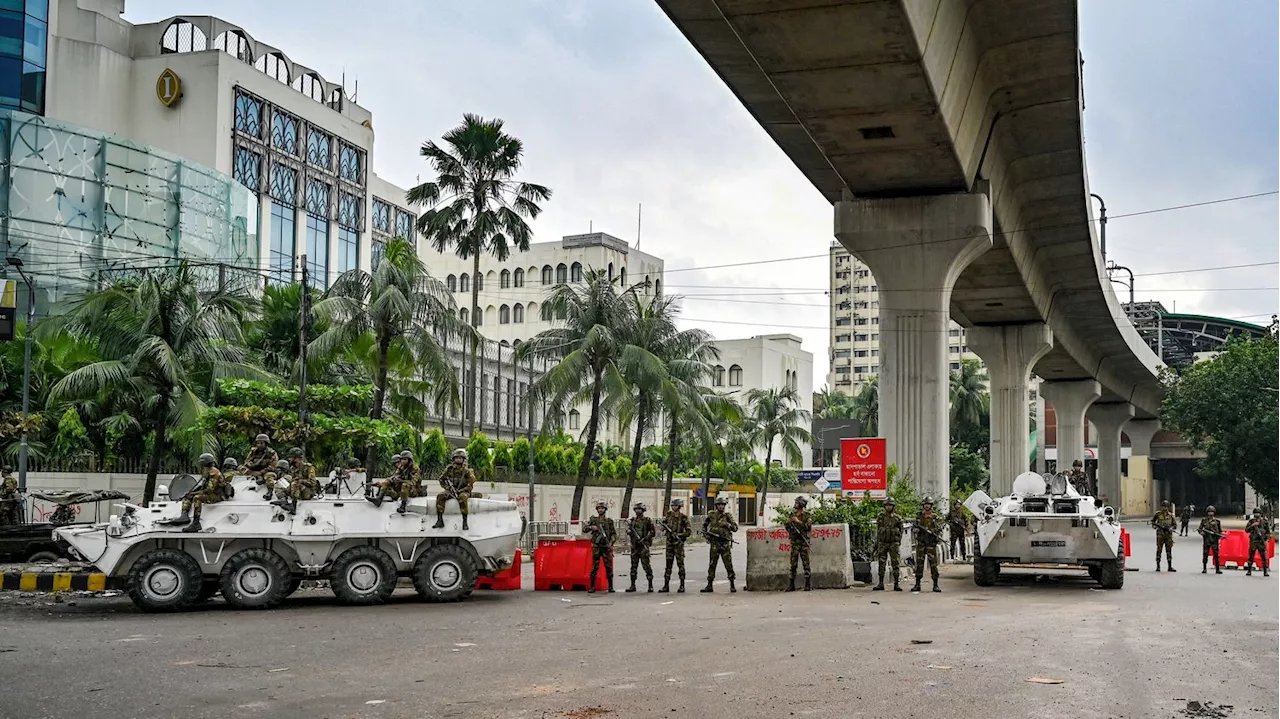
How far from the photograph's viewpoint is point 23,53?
5153cm

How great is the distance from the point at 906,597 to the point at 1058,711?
34.9 feet

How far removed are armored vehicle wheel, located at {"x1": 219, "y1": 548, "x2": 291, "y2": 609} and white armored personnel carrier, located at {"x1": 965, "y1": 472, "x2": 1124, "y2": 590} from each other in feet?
36.4

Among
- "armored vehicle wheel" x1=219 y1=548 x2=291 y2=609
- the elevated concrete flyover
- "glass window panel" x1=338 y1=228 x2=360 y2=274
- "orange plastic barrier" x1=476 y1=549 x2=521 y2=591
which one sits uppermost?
"glass window panel" x1=338 y1=228 x2=360 y2=274

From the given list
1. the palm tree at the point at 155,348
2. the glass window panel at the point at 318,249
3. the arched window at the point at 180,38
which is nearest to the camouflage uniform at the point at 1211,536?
the palm tree at the point at 155,348

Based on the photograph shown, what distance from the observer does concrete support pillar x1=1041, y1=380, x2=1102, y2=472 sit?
60.7 m

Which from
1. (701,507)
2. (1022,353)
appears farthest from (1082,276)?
(701,507)

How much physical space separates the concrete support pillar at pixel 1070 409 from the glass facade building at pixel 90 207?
125 ft

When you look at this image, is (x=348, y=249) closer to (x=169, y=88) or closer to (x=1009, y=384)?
(x=169, y=88)

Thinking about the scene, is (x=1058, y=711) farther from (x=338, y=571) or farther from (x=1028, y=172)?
(x=1028, y=172)

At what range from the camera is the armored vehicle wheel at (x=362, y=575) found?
56.7 feet

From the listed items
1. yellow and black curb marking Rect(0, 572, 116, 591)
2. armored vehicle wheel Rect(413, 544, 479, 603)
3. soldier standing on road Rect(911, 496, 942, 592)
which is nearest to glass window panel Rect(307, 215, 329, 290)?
yellow and black curb marking Rect(0, 572, 116, 591)

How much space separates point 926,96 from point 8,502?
16904mm

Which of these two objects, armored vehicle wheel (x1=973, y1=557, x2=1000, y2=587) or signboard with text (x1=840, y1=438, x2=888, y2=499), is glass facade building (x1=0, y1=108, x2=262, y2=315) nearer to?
signboard with text (x1=840, y1=438, x2=888, y2=499)

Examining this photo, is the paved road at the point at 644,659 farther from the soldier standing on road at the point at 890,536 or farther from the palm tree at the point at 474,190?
the palm tree at the point at 474,190
